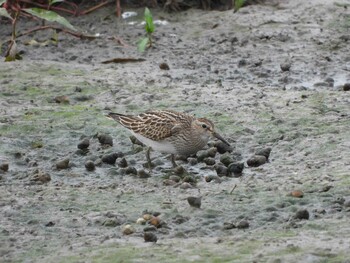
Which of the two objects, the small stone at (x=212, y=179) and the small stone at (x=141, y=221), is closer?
the small stone at (x=141, y=221)

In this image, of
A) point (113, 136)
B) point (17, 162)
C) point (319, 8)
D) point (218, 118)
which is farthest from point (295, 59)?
point (17, 162)

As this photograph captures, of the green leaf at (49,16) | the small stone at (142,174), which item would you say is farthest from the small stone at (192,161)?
the green leaf at (49,16)

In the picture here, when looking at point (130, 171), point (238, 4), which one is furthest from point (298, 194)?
point (238, 4)

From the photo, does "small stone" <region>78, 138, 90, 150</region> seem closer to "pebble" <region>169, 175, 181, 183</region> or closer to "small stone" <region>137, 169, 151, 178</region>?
"small stone" <region>137, 169, 151, 178</region>

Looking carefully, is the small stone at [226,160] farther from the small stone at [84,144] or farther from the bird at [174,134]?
the small stone at [84,144]

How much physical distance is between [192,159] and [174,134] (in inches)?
15.6

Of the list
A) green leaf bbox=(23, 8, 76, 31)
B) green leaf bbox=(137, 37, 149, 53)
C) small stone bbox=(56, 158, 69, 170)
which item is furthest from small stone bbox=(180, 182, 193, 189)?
green leaf bbox=(137, 37, 149, 53)

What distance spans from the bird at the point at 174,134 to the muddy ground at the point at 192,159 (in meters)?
0.21

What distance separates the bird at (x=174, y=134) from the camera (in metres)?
10.6

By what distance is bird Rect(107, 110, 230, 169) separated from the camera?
1062 cm

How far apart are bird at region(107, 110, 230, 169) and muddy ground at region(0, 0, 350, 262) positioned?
0.21 meters

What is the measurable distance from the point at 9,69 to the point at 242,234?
20.1ft

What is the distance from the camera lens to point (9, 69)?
13523mm

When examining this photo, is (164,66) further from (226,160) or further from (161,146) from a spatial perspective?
(226,160)
